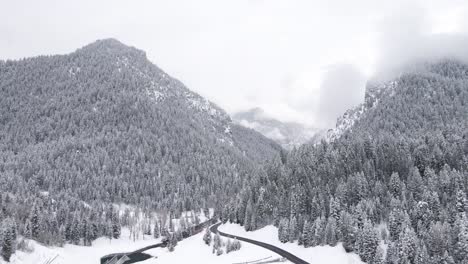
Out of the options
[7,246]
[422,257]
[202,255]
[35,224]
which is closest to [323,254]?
[422,257]

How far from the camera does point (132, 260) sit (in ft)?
582

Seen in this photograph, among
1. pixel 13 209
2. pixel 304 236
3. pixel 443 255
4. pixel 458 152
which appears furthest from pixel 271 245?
pixel 13 209

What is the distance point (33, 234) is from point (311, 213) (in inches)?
4342

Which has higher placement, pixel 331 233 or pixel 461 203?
pixel 461 203

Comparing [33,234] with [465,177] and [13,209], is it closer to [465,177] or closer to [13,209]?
[13,209]

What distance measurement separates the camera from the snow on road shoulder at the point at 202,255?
6235 inches

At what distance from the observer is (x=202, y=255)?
578ft

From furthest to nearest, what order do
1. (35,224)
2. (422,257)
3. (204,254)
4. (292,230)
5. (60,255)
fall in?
(35,224) → (204,254) → (292,230) → (60,255) → (422,257)

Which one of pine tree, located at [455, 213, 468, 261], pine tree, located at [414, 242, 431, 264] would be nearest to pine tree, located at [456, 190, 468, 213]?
pine tree, located at [455, 213, 468, 261]

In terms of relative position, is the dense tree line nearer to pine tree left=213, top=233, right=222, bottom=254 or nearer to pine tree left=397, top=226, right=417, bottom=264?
pine tree left=397, top=226, right=417, bottom=264

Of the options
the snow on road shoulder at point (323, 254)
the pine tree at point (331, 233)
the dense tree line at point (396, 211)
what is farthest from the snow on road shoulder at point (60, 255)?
the pine tree at point (331, 233)

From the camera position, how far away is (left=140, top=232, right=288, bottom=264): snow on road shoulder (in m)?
158

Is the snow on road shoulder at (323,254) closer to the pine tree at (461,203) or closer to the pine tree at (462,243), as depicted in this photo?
the pine tree at (462,243)

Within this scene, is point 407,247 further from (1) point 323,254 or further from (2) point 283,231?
(2) point 283,231
